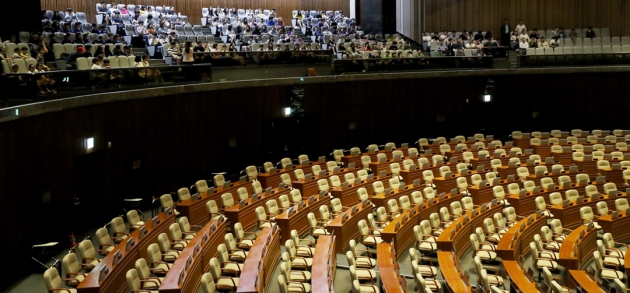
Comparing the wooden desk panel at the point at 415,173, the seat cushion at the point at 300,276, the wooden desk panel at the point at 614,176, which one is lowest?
the seat cushion at the point at 300,276

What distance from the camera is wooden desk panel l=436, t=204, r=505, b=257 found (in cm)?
1252

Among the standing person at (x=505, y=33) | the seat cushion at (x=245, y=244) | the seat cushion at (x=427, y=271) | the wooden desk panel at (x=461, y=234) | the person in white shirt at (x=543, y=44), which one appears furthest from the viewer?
the standing person at (x=505, y=33)

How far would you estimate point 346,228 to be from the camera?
13.7 m

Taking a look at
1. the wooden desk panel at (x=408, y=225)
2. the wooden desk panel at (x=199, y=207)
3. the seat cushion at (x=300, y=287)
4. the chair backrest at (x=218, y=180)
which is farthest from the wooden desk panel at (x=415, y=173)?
the seat cushion at (x=300, y=287)

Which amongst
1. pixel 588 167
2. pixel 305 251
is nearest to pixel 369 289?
pixel 305 251

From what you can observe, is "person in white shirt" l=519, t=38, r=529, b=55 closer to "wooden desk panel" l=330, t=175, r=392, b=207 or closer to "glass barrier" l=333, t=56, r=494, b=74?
"glass barrier" l=333, t=56, r=494, b=74

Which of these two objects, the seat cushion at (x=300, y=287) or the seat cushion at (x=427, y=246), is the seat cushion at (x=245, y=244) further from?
the seat cushion at (x=427, y=246)

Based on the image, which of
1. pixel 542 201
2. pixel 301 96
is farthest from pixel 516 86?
pixel 542 201

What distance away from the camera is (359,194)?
15977 mm

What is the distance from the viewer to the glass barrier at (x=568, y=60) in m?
25.0

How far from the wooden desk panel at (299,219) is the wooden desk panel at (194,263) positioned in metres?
1.11

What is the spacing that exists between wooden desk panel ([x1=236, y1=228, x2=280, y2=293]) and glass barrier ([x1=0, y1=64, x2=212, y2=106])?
13.9 ft

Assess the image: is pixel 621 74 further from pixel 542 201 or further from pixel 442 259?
pixel 442 259

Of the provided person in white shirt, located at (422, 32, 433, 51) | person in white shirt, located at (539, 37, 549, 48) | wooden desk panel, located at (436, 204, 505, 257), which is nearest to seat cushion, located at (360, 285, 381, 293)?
wooden desk panel, located at (436, 204, 505, 257)
